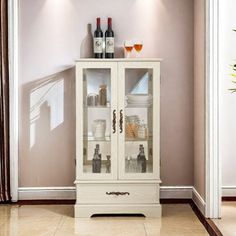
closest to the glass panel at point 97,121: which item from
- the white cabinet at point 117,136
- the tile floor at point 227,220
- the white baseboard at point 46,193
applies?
the white cabinet at point 117,136

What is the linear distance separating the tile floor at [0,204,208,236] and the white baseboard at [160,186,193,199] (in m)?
0.29

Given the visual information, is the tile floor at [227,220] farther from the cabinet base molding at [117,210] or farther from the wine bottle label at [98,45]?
the wine bottle label at [98,45]

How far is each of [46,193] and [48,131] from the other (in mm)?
653

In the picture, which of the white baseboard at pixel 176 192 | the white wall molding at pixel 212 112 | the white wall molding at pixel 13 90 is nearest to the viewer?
the white wall molding at pixel 212 112

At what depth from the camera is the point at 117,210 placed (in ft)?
16.7

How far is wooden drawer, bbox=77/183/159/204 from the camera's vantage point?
511cm

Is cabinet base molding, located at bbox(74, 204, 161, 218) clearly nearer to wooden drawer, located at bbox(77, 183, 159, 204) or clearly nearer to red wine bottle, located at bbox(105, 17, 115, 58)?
wooden drawer, located at bbox(77, 183, 159, 204)

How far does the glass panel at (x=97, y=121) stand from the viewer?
512 centimetres

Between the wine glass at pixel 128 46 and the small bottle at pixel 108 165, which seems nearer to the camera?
the small bottle at pixel 108 165

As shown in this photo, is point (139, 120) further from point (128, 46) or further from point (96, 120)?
point (128, 46)

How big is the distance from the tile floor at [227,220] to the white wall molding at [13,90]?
2112mm

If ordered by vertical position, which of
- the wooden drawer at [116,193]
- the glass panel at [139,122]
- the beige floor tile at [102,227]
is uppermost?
the glass panel at [139,122]

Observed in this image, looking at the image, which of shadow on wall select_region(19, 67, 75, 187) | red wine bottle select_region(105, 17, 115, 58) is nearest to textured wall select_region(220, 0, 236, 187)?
red wine bottle select_region(105, 17, 115, 58)

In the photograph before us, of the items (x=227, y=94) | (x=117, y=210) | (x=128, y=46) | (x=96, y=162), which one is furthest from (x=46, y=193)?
(x=227, y=94)
